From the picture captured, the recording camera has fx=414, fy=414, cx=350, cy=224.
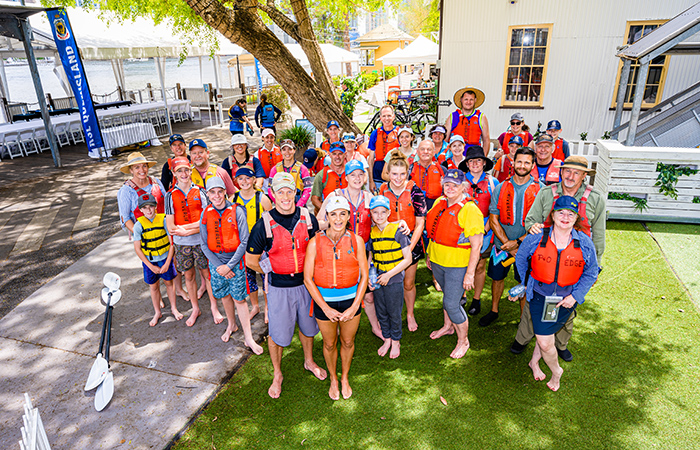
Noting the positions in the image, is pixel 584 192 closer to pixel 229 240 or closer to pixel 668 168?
pixel 229 240

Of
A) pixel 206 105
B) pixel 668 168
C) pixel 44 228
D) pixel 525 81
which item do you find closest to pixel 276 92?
pixel 206 105

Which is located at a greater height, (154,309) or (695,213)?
(695,213)

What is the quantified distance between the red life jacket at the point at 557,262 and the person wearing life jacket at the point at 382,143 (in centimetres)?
316

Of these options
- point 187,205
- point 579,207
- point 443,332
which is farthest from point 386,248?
point 187,205

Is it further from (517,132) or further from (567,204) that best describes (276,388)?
(517,132)

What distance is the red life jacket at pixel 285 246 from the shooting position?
3.72 meters

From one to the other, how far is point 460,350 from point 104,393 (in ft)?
12.3

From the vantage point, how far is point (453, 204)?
167 inches

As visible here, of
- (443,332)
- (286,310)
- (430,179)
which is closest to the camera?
(286,310)

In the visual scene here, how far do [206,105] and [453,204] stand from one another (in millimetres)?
22253

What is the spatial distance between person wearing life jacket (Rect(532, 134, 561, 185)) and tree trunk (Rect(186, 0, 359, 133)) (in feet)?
17.6

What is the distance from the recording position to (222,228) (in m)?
4.39

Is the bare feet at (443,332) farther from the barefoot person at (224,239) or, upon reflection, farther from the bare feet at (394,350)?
the barefoot person at (224,239)

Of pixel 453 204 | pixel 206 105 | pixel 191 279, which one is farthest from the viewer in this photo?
pixel 206 105
